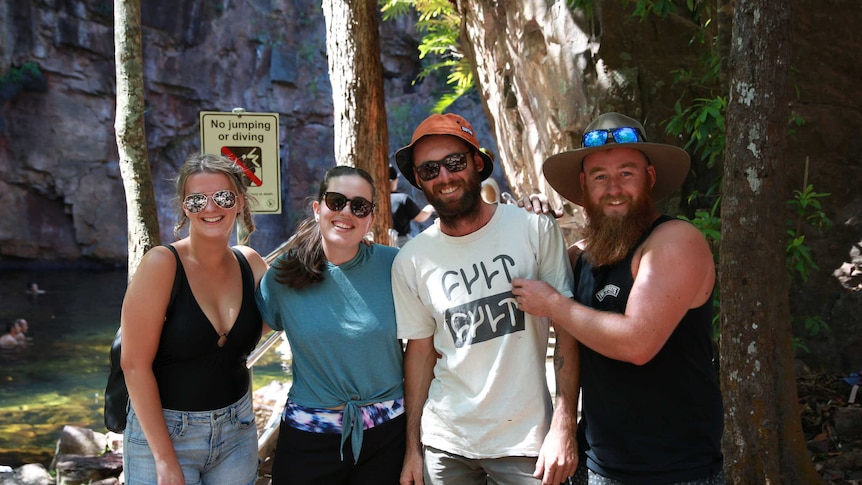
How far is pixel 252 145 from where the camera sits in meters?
5.27

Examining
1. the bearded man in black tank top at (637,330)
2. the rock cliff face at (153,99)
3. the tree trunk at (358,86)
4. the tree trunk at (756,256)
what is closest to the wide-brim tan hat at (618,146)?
the bearded man in black tank top at (637,330)

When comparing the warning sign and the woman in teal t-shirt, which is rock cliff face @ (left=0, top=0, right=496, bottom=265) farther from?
the woman in teal t-shirt

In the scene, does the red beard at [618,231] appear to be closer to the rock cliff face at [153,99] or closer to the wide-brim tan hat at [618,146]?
the wide-brim tan hat at [618,146]

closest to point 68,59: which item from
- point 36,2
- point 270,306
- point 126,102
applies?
point 36,2

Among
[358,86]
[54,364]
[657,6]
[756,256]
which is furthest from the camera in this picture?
[54,364]

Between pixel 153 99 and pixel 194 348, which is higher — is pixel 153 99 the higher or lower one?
the higher one

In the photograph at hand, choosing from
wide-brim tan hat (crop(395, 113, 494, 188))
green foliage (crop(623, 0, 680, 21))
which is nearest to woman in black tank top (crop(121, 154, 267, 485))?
wide-brim tan hat (crop(395, 113, 494, 188))

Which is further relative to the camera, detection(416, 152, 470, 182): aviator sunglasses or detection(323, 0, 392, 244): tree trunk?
detection(323, 0, 392, 244): tree trunk

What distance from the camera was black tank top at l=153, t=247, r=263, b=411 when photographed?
8.90 feet

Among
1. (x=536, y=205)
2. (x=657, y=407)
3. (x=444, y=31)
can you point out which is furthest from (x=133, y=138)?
(x=444, y=31)

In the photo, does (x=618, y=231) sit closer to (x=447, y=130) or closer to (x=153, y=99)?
(x=447, y=130)

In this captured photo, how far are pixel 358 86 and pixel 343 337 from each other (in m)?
3.59

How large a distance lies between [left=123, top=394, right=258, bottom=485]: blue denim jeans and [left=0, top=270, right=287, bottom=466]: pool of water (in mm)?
7251

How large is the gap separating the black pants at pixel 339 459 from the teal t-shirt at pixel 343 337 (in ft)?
0.28
